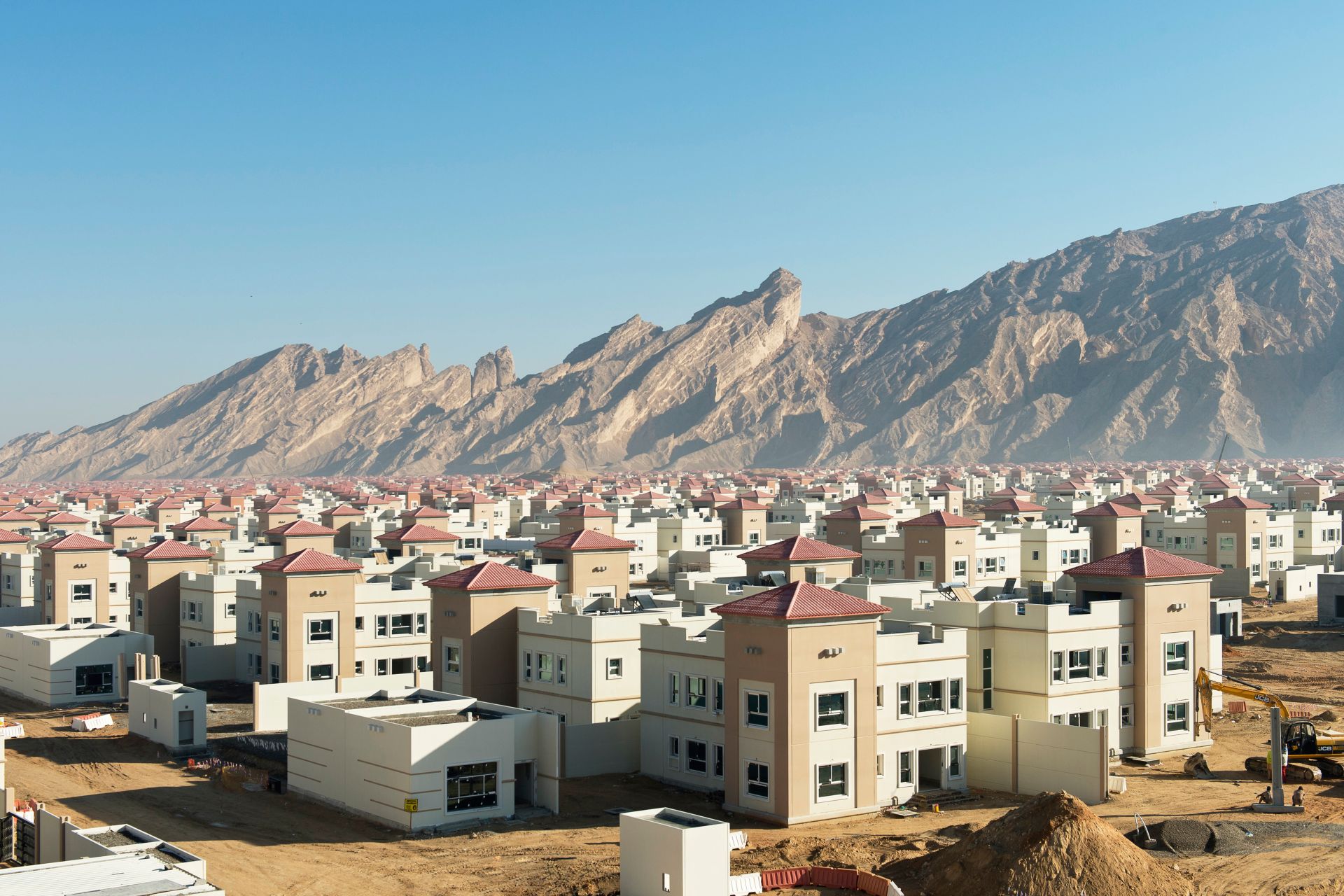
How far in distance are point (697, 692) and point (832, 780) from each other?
6250 mm

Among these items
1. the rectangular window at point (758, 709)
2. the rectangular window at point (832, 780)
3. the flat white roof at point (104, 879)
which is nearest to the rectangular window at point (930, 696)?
the rectangular window at point (832, 780)

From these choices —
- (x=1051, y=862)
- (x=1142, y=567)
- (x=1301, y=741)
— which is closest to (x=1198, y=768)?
(x=1301, y=741)

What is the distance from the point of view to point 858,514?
308 feet

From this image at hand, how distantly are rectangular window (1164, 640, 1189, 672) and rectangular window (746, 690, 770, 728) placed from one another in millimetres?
16920

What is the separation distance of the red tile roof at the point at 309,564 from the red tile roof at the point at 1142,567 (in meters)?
30.2

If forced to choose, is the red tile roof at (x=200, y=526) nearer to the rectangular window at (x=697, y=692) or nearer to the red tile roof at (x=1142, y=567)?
the rectangular window at (x=697, y=692)

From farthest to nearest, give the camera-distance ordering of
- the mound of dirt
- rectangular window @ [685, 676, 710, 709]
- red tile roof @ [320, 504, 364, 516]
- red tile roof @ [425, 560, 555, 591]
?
red tile roof @ [320, 504, 364, 516], red tile roof @ [425, 560, 555, 591], rectangular window @ [685, 676, 710, 709], the mound of dirt

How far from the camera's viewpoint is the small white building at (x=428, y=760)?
1527 inches

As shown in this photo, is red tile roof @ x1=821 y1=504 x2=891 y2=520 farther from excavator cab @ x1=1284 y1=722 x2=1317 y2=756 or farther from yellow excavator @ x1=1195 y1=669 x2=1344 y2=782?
excavator cab @ x1=1284 y1=722 x2=1317 y2=756

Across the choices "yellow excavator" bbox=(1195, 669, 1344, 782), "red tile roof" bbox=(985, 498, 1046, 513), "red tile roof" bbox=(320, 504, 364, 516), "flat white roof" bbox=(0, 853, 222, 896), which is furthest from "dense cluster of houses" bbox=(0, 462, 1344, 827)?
"red tile roof" bbox=(320, 504, 364, 516)

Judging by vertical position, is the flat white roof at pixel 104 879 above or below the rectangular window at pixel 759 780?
above

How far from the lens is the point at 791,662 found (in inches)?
1531

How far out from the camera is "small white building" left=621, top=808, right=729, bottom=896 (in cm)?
3145

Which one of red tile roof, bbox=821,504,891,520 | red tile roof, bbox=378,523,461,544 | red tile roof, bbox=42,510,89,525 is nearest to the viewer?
red tile roof, bbox=378,523,461,544
